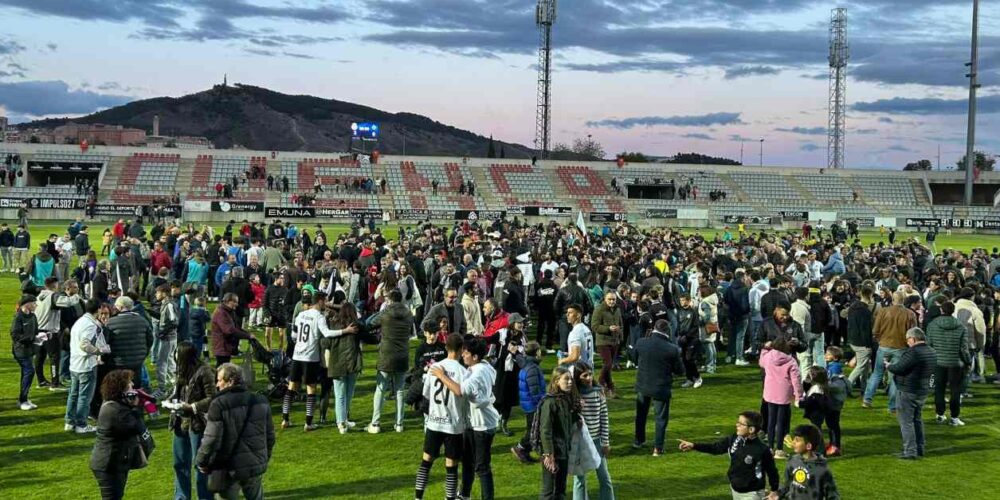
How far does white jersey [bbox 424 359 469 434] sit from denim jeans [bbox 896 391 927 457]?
5.23 m

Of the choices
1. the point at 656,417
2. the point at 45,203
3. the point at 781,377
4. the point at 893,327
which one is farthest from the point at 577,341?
the point at 45,203

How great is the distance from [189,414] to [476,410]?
2.43m

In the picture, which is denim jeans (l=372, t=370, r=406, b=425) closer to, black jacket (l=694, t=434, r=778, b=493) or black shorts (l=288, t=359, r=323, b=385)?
black shorts (l=288, t=359, r=323, b=385)

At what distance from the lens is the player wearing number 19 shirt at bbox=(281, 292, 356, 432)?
33.3 feet

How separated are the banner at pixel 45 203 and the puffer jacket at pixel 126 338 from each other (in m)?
44.0

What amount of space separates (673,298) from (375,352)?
5.33 metres

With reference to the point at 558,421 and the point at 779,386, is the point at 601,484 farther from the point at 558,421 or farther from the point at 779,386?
the point at 779,386

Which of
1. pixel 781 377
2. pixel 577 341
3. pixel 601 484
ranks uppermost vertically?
pixel 577 341

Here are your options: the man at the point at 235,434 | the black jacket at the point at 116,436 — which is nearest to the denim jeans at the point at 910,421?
the man at the point at 235,434

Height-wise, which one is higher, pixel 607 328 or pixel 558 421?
pixel 607 328

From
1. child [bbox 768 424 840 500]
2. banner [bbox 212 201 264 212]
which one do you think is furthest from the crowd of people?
banner [bbox 212 201 264 212]

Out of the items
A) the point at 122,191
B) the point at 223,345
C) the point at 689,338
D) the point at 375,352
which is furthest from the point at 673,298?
the point at 122,191

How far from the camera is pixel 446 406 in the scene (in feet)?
25.9

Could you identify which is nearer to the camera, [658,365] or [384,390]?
[658,365]
